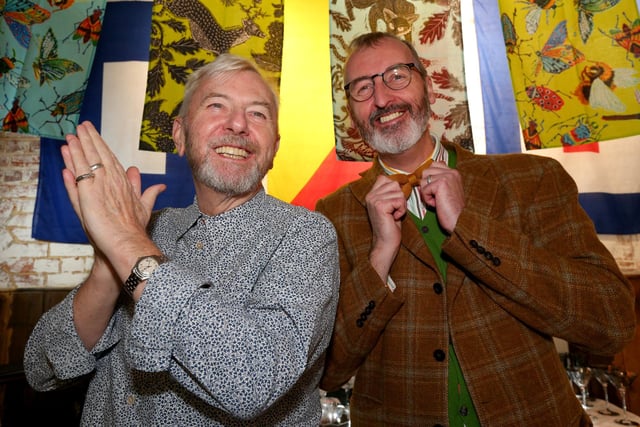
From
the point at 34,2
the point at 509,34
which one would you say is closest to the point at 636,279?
the point at 509,34

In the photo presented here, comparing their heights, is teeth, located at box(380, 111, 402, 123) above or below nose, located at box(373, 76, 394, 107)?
below

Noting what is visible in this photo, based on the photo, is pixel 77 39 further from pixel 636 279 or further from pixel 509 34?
pixel 636 279

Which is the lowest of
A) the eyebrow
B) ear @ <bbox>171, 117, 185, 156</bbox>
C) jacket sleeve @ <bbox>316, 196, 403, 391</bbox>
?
jacket sleeve @ <bbox>316, 196, 403, 391</bbox>

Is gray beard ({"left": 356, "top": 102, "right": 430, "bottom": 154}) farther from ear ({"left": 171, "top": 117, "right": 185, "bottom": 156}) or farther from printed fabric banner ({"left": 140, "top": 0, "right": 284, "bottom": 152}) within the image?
printed fabric banner ({"left": 140, "top": 0, "right": 284, "bottom": 152})

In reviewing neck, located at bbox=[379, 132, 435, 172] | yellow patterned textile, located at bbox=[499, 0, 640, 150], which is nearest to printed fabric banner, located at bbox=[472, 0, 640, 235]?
yellow patterned textile, located at bbox=[499, 0, 640, 150]

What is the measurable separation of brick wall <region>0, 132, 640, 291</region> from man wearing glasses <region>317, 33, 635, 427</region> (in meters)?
2.24

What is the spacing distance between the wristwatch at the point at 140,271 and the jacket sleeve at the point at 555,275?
875mm

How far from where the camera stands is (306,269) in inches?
40.6

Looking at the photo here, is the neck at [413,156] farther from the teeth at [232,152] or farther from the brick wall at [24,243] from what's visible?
the brick wall at [24,243]

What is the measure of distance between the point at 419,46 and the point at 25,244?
3.07 meters

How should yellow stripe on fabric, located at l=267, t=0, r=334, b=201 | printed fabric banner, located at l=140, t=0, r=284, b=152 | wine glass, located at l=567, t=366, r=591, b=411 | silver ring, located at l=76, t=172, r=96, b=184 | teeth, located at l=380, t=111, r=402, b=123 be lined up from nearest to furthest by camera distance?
silver ring, located at l=76, t=172, r=96, b=184, teeth, located at l=380, t=111, r=402, b=123, wine glass, located at l=567, t=366, r=591, b=411, printed fabric banner, located at l=140, t=0, r=284, b=152, yellow stripe on fabric, located at l=267, t=0, r=334, b=201

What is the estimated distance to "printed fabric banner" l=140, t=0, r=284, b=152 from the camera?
8.43 feet

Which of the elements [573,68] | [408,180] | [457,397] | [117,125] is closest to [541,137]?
[573,68]

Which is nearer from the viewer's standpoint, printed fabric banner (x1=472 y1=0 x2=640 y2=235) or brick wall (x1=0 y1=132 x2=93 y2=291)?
printed fabric banner (x1=472 y1=0 x2=640 y2=235)
